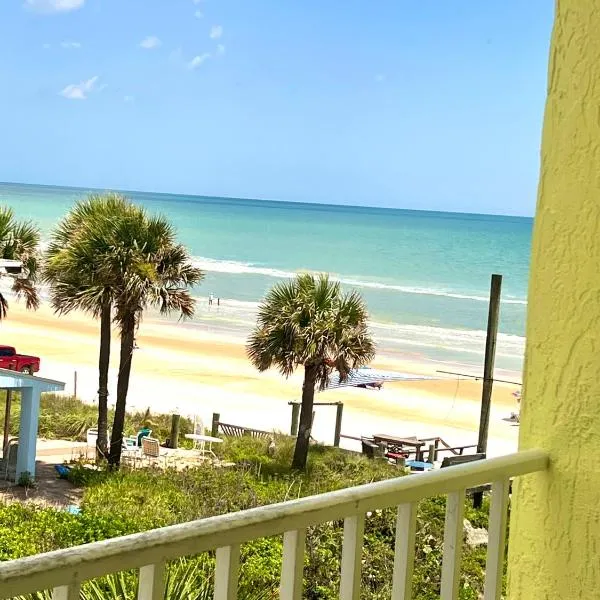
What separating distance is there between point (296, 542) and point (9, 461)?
1170 centimetres

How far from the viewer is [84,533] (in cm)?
745

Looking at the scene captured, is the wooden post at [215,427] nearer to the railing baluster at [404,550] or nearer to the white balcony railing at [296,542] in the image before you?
the white balcony railing at [296,542]

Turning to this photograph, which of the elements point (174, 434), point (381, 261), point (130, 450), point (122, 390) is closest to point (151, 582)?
point (122, 390)

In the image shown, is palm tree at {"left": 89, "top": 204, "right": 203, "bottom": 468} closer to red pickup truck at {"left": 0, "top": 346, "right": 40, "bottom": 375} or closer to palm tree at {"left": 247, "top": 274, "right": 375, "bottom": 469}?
palm tree at {"left": 247, "top": 274, "right": 375, "bottom": 469}

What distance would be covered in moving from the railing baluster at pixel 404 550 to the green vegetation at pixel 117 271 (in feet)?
42.3

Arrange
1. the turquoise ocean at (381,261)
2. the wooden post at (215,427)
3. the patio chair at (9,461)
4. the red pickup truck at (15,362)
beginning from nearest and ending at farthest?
the patio chair at (9,461) < the wooden post at (215,427) < the red pickup truck at (15,362) < the turquoise ocean at (381,261)

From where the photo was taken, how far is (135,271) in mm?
14234

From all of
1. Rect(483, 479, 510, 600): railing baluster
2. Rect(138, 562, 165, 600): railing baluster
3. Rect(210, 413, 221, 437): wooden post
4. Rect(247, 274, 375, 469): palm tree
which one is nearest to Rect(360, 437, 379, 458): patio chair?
Rect(247, 274, 375, 469): palm tree

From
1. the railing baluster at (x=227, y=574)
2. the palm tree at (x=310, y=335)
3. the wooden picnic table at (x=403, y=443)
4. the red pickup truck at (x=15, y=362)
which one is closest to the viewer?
the railing baluster at (x=227, y=574)

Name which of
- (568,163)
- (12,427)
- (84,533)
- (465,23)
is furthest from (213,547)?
(465,23)

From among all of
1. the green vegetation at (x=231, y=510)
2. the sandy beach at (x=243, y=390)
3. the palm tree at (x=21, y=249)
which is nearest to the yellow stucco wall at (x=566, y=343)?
the green vegetation at (x=231, y=510)

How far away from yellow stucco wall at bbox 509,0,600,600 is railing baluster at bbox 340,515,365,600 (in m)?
0.39

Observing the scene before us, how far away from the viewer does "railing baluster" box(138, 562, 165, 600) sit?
3.31 ft

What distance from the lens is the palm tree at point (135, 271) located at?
46.4 feet
